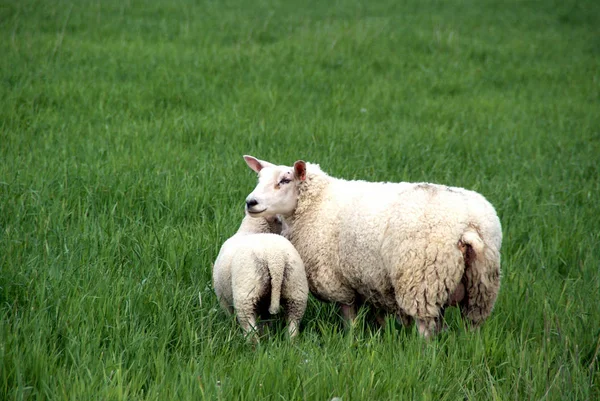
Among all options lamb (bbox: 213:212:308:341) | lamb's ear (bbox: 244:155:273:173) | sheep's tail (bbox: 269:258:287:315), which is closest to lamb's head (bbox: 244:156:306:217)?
lamb's ear (bbox: 244:155:273:173)

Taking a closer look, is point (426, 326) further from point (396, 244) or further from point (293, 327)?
point (293, 327)

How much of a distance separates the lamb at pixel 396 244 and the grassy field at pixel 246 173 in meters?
0.19

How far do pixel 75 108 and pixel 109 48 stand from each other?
2510mm

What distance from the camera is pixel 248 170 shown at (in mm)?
5855

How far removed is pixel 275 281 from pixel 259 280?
0.08m

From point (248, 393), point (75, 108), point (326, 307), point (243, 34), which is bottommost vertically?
point (326, 307)

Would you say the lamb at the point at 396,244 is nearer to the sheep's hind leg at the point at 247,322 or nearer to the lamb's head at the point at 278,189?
the lamb's head at the point at 278,189

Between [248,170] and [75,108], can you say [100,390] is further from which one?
→ [75,108]

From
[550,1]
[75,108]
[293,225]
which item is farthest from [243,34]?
[550,1]

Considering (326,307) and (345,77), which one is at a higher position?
(345,77)

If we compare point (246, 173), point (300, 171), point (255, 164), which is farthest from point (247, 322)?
point (246, 173)

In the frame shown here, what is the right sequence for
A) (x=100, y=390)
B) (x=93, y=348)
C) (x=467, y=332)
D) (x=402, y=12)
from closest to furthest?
(x=100, y=390)
(x=93, y=348)
(x=467, y=332)
(x=402, y=12)

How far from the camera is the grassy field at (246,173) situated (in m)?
3.02

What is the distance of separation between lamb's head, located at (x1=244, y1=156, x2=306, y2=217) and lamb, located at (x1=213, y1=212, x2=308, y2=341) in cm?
45
